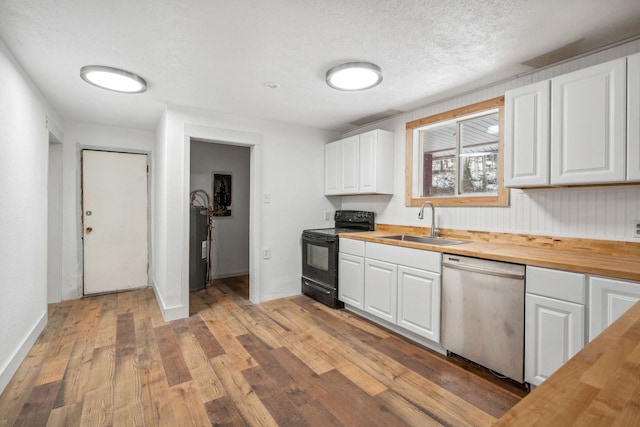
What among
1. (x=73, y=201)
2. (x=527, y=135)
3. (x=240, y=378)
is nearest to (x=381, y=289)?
(x=240, y=378)

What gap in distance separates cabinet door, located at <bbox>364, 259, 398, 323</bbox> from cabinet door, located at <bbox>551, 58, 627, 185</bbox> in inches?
58.3

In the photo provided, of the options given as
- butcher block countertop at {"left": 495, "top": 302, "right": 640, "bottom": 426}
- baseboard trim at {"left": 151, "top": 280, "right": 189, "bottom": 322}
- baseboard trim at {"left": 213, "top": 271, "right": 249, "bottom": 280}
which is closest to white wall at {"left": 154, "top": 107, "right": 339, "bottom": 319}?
baseboard trim at {"left": 151, "top": 280, "right": 189, "bottom": 322}

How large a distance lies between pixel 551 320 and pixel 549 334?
3.5 inches

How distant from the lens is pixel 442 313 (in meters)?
2.45

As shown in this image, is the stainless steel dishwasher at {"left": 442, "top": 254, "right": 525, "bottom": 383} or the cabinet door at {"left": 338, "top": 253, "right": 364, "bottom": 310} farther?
the cabinet door at {"left": 338, "top": 253, "right": 364, "bottom": 310}

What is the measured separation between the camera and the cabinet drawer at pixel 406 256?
98.3 inches

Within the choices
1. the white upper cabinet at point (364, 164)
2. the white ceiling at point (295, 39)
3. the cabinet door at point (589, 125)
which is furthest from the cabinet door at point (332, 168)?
the cabinet door at point (589, 125)

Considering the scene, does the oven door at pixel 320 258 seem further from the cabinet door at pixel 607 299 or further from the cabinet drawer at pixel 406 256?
the cabinet door at pixel 607 299

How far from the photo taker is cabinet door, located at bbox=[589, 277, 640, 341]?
1551 millimetres

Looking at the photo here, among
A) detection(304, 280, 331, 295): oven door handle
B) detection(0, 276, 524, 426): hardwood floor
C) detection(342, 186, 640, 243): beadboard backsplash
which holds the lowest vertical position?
detection(0, 276, 524, 426): hardwood floor

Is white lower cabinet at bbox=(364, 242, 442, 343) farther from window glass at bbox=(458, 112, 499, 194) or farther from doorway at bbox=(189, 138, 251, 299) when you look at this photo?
doorway at bbox=(189, 138, 251, 299)

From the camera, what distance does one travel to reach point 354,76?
245 cm

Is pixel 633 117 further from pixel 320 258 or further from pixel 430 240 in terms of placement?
pixel 320 258

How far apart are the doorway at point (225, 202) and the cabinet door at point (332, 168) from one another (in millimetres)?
1647
